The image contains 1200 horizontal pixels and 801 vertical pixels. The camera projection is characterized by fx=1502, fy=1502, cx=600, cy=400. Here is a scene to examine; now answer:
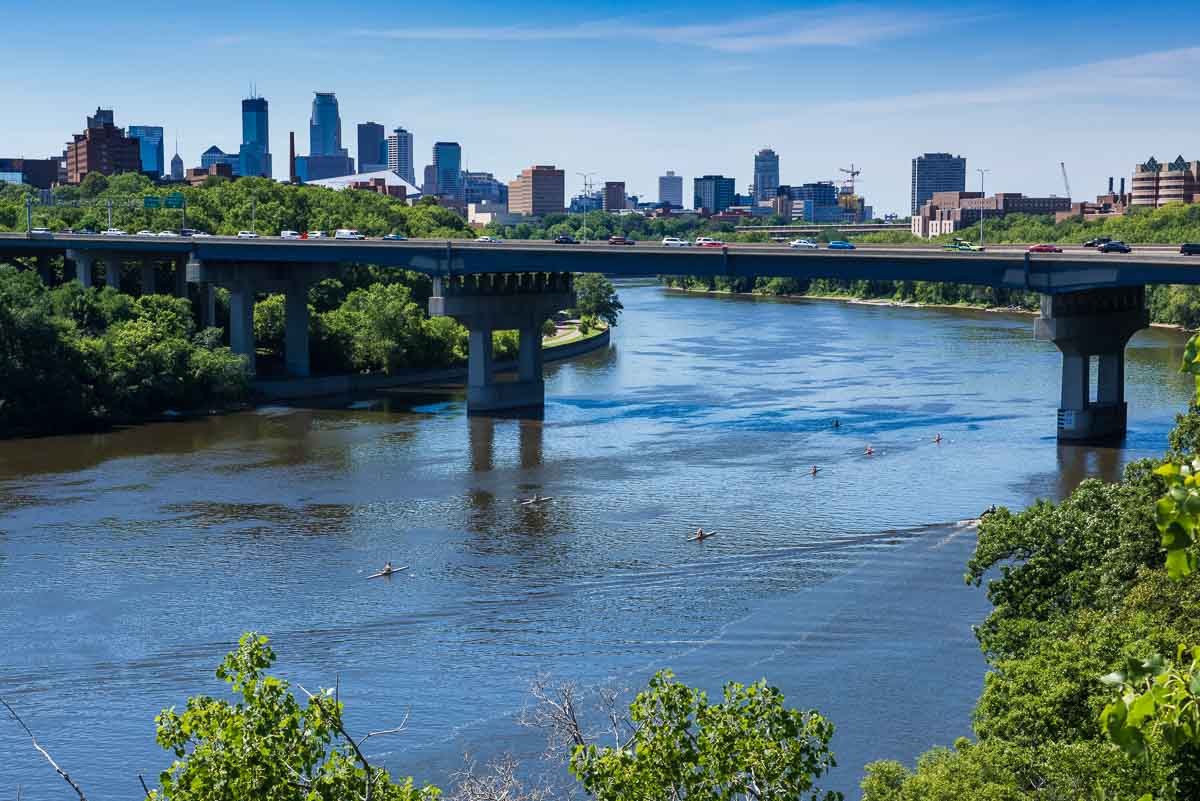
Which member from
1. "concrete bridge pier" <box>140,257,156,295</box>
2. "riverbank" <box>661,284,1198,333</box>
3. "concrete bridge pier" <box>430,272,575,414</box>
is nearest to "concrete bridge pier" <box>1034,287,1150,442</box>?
"concrete bridge pier" <box>430,272,575,414</box>

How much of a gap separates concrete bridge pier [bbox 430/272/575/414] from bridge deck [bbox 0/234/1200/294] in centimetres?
177

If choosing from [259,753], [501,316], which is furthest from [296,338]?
[259,753]

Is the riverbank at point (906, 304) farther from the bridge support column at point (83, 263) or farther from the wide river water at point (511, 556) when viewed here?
the bridge support column at point (83, 263)

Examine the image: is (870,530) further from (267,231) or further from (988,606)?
(267,231)

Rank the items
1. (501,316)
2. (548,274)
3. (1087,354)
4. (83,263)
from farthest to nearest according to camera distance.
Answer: (83,263) < (548,274) < (501,316) < (1087,354)

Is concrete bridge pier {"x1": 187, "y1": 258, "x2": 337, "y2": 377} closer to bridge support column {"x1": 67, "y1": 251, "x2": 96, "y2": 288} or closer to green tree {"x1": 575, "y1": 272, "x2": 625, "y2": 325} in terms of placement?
bridge support column {"x1": 67, "y1": 251, "x2": 96, "y2": 288}

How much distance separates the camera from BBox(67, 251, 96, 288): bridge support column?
103 meters

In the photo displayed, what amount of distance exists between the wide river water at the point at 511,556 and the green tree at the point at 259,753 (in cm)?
1526

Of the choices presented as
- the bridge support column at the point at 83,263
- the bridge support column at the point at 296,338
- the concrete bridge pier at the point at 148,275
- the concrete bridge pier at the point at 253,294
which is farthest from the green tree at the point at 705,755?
the concrete bridge pier at the point at 148,275

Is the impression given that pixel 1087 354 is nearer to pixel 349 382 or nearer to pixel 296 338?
pixel 349 382

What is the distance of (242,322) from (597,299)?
51259mm

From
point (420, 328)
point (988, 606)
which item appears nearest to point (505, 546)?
point (988, 606)

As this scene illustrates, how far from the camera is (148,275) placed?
10500 centimetres

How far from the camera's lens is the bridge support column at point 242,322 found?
92500 mm
